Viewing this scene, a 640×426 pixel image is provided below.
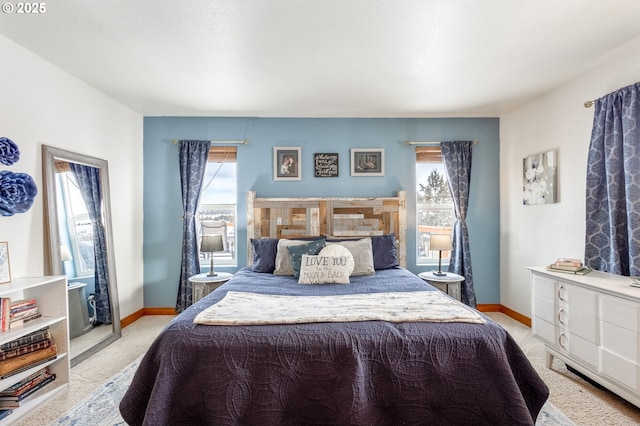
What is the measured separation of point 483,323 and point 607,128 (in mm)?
2065

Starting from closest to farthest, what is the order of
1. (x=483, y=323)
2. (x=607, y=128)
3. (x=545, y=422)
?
1. (x=483, y=323)
2. (x=545, y=422)
3. (x=607, y=128)

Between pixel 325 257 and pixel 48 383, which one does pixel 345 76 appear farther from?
pixel 48 383

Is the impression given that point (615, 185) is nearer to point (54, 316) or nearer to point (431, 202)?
point (431, 202)

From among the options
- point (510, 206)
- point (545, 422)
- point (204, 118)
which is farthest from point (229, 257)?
point (510, 206)

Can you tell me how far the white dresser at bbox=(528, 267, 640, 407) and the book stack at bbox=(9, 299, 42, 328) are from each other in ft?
13.2

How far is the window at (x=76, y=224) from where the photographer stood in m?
2.69

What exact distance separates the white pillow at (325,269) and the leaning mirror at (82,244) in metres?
2.05

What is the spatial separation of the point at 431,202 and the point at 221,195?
9.16 feet

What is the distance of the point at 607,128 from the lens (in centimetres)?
248

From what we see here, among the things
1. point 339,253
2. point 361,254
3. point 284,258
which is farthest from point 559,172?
point 284,258

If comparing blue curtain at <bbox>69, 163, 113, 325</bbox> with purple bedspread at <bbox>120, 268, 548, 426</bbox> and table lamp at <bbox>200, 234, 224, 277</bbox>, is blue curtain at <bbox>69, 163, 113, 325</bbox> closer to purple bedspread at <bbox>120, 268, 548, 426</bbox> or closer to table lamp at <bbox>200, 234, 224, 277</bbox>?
table lamp at <bbox>200, 234, 224, 277</bbox>

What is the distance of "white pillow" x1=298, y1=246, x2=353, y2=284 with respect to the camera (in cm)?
277

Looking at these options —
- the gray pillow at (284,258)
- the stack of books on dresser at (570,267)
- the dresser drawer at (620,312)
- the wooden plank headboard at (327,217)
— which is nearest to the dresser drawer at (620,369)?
the dresser drawer at (620,312)

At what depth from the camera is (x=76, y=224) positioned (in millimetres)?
2818
